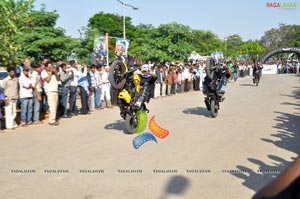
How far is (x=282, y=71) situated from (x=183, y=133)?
45715mm

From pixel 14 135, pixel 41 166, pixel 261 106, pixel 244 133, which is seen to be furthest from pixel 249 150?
pixel 261 106

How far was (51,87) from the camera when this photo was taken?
9.84 m

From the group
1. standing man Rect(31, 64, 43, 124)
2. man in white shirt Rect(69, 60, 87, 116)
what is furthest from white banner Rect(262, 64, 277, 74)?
standing man Rect(31, 64, 43, 124)

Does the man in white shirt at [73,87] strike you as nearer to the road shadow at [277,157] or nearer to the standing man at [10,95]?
the standing man at [10,95]

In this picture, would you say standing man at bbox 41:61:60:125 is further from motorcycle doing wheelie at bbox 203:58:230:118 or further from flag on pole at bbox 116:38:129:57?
flag on pole at bbox 116:38:129:57

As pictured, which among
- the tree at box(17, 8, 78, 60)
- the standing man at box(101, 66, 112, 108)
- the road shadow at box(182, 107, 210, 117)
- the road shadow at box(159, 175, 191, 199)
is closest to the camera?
the road shadow at box(159, 175, 191, 199)

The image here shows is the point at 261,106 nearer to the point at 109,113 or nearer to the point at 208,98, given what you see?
the point at 208,98

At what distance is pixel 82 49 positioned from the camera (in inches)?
1598

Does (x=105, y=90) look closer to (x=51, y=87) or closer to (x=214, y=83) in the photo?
(x=51, y=87)

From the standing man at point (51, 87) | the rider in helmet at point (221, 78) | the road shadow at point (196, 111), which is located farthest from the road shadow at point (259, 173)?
the standing man at point (51, 87)

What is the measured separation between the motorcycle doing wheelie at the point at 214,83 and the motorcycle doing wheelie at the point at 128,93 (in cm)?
289

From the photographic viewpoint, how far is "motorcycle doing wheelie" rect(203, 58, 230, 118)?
34.4 feet

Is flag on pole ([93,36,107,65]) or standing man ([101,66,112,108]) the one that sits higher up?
flag on pole ([93,36,107,65])

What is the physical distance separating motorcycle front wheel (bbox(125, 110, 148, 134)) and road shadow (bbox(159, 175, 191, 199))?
317 cm
